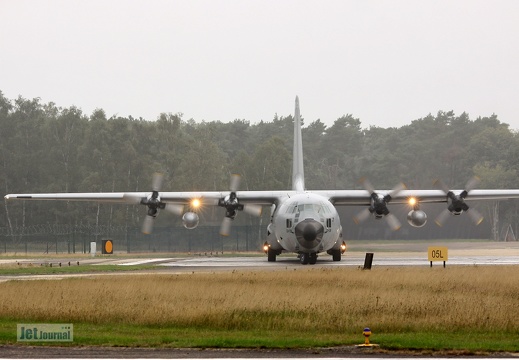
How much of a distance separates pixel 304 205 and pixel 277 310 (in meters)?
20.5

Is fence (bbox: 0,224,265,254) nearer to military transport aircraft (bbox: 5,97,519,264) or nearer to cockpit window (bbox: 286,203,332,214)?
military transport aircraft (bbox: 5,97,519,264)

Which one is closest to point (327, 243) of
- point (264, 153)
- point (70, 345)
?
point (70, 345)

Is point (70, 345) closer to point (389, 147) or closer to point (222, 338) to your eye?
point (222, 338)

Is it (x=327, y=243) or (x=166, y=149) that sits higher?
(x=166, y=149)

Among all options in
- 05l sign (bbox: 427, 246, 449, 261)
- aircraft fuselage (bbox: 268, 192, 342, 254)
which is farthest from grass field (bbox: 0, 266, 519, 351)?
aircraft fuselage (bbox: 268, 192, 342, 254)

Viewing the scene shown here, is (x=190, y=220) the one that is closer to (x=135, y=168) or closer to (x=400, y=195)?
(x=400, y=195)

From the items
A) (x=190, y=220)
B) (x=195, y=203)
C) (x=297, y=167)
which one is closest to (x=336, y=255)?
(x=297, y=167)

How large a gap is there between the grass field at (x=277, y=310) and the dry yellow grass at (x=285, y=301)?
0.10 feet

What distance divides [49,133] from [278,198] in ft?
211

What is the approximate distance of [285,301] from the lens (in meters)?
28.7

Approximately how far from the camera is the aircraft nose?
4550 cm

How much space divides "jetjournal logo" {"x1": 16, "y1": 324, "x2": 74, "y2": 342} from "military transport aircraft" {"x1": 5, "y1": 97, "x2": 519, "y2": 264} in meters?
23.8

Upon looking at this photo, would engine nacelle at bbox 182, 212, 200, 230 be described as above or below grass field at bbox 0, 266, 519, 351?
above

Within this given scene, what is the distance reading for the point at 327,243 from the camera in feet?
156
